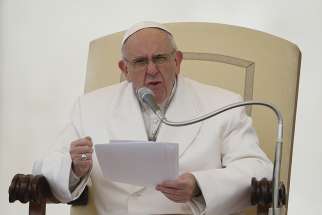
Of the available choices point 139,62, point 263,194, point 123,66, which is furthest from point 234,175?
point 123,66

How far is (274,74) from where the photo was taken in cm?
272

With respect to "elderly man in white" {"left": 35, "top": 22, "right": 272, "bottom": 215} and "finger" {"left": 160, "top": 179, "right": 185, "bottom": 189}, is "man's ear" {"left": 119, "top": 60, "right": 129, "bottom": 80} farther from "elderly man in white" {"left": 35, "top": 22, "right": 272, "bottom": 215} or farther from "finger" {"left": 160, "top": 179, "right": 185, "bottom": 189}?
"finger" {"left": 160, "top": 179, "right": 185, "bottom": 189}

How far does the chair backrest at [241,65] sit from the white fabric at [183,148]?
164mm

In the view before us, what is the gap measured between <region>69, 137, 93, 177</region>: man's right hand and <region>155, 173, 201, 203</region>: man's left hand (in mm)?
264

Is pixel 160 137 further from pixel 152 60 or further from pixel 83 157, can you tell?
pixel 83 157

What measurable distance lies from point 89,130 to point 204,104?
51 centimetres

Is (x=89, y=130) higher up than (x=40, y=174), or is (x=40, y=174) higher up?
(x=89, y=130)

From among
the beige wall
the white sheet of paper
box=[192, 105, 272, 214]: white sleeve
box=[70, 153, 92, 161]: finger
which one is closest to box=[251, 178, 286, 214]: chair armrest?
box=[192, 105, 272, 214]: white sleeve

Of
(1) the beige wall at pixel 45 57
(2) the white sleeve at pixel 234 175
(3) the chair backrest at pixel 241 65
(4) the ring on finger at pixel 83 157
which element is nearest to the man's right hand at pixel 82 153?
(4) the ring on finger at pixel 83 157

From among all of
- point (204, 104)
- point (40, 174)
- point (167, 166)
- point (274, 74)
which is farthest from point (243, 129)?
point (40, 174)

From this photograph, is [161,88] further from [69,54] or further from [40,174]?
[69,54]

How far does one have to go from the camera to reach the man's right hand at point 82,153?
6.55 ft

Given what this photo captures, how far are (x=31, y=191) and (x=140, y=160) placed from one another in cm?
38

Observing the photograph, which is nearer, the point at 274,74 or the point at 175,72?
the point at 175,72
